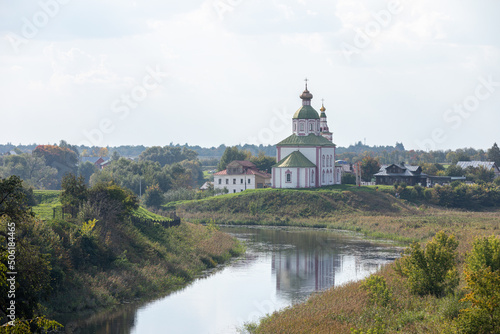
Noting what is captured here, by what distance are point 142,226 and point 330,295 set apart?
637 inches

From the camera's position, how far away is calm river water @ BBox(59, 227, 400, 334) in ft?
82.5

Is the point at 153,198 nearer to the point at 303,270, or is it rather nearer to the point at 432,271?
the point at 303,270

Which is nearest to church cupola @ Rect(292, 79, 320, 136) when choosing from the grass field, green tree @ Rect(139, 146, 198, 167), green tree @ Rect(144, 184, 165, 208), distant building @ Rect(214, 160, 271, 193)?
distant building @ Rect(214, 160, 271, 193)

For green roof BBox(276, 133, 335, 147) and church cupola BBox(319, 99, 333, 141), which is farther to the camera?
church cupola BBox(319, 99, 333, 141)

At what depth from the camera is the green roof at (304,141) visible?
81.1 m

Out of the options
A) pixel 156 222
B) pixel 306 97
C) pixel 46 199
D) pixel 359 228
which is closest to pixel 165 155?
pixel 306 97

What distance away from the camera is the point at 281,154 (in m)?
82.6

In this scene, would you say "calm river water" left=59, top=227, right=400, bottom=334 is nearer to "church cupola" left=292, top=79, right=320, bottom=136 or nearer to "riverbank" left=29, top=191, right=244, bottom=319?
"riverbank" left=29, top=191, right=244, bottom=319

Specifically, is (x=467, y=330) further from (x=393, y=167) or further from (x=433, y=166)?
(x=433, y=166)

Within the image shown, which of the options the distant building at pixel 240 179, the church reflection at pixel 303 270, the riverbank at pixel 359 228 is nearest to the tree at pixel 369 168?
the distant building at pixel 240 179

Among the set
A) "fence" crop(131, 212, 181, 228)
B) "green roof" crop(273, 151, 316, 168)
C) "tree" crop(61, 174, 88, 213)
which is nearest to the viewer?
"tree" crop(61, 174, 88, 213)

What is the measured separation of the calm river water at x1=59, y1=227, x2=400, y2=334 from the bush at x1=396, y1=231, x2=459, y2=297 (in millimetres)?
5966

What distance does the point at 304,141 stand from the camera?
81750mm

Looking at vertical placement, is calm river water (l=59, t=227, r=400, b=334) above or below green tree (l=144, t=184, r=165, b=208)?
below
